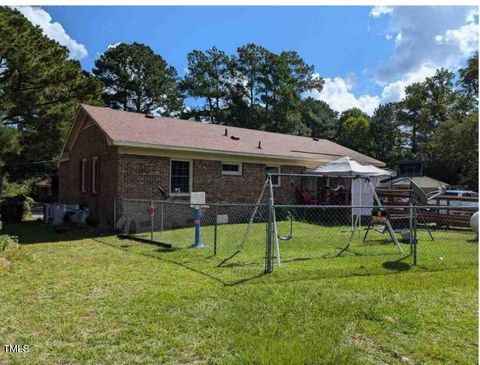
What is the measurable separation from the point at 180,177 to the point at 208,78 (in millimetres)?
33345

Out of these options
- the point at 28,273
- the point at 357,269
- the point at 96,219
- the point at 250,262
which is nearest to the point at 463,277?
the point at 357,269

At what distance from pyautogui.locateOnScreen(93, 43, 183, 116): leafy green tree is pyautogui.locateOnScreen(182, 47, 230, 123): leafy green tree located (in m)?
2.21

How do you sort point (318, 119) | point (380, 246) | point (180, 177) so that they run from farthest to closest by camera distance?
point (318, 119) < point (180, 177) < point (380, 246)

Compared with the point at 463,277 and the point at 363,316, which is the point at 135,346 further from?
the point at 463,277

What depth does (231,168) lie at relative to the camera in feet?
54.5

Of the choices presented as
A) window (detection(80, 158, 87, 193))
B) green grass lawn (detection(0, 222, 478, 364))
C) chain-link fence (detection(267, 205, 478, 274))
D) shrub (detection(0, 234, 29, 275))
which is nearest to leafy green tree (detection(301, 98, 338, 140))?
window (detection(80, 158, 87, 193))

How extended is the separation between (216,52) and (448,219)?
1471 inches

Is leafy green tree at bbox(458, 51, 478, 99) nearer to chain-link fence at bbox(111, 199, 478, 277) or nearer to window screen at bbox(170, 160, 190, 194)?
chain-link fence at bbox(111, 199, 478, 277)

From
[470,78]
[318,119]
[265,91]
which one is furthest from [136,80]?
[470,78]

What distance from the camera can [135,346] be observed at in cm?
396

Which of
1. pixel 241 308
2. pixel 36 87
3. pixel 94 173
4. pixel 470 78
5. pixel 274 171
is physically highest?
pixel 470 78

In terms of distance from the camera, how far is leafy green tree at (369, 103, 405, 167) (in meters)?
47.0

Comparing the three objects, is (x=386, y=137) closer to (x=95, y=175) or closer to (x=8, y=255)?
(x=95, y=175)

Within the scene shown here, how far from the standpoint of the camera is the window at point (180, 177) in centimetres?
1493
